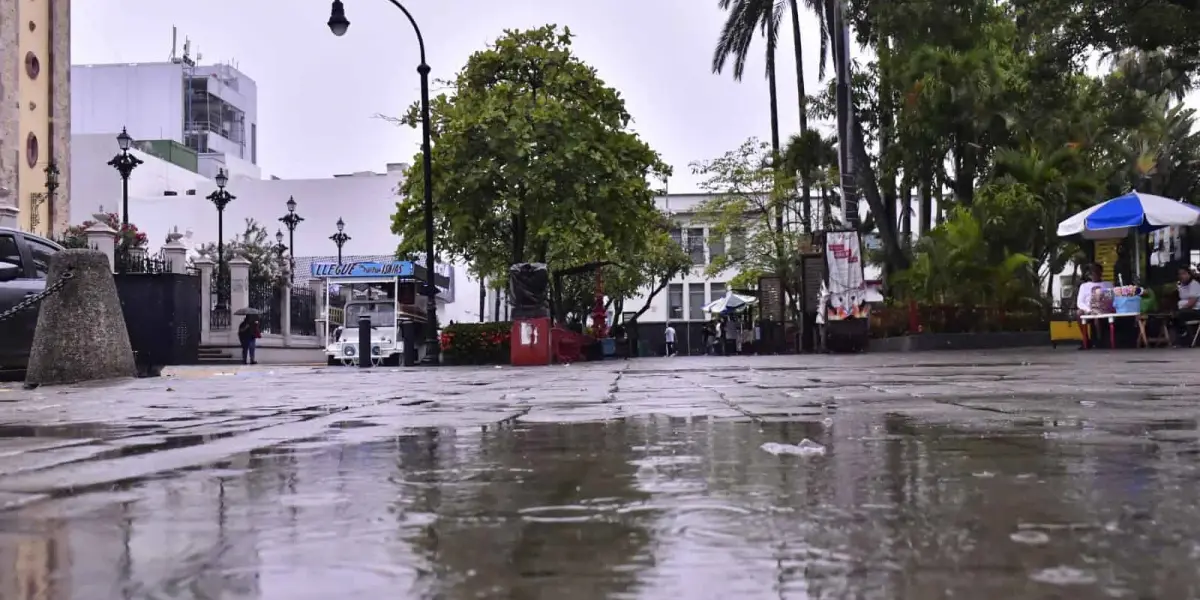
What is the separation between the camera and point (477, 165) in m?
29.8

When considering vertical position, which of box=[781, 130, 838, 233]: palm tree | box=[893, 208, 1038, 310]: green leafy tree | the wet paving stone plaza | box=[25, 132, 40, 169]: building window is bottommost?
the wet paving stone plaza

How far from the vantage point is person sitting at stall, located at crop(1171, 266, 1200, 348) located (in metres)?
18.8

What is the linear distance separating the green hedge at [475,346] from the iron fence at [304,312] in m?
20.7

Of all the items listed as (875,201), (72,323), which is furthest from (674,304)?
(72,323)

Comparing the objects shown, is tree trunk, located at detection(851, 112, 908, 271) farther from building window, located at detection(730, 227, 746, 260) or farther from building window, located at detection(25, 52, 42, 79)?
building window, located at detection(25, 52, 42, 79)

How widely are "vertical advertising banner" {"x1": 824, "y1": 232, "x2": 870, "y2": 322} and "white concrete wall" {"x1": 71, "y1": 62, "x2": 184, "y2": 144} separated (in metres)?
61.8

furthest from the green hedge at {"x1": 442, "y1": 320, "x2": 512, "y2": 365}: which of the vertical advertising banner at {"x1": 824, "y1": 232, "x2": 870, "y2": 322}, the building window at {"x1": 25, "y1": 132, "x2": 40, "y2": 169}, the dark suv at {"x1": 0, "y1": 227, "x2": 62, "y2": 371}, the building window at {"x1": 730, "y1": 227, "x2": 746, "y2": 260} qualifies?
the building window at {"x1": 730, "y1": 227, "x2": 746, "y2": 260}

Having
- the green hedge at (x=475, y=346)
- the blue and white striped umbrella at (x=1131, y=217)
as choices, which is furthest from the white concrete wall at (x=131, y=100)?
the blue and white striped umbrella at (x=1131, y=217)

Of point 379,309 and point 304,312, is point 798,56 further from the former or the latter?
point 304,312

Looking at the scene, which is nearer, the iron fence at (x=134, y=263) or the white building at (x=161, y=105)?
the iron fence at (x=134, y=263)

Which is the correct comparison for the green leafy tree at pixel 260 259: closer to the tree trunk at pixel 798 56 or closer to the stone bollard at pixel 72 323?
the tree trunk at pixel 798 56

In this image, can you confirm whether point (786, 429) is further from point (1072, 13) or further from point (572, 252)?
point (572, 252)

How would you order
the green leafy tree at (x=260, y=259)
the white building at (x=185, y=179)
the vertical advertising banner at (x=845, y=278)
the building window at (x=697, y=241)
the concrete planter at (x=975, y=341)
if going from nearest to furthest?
the vertical advertising banner at (x=845, y=278) < the concrete planter at (x=975, y=341) < the green leafy tree at (x=260, y=259) < the white building at (x=185, y=179) < the building window at (x=697, y=241)

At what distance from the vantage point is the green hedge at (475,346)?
26.3 metres
